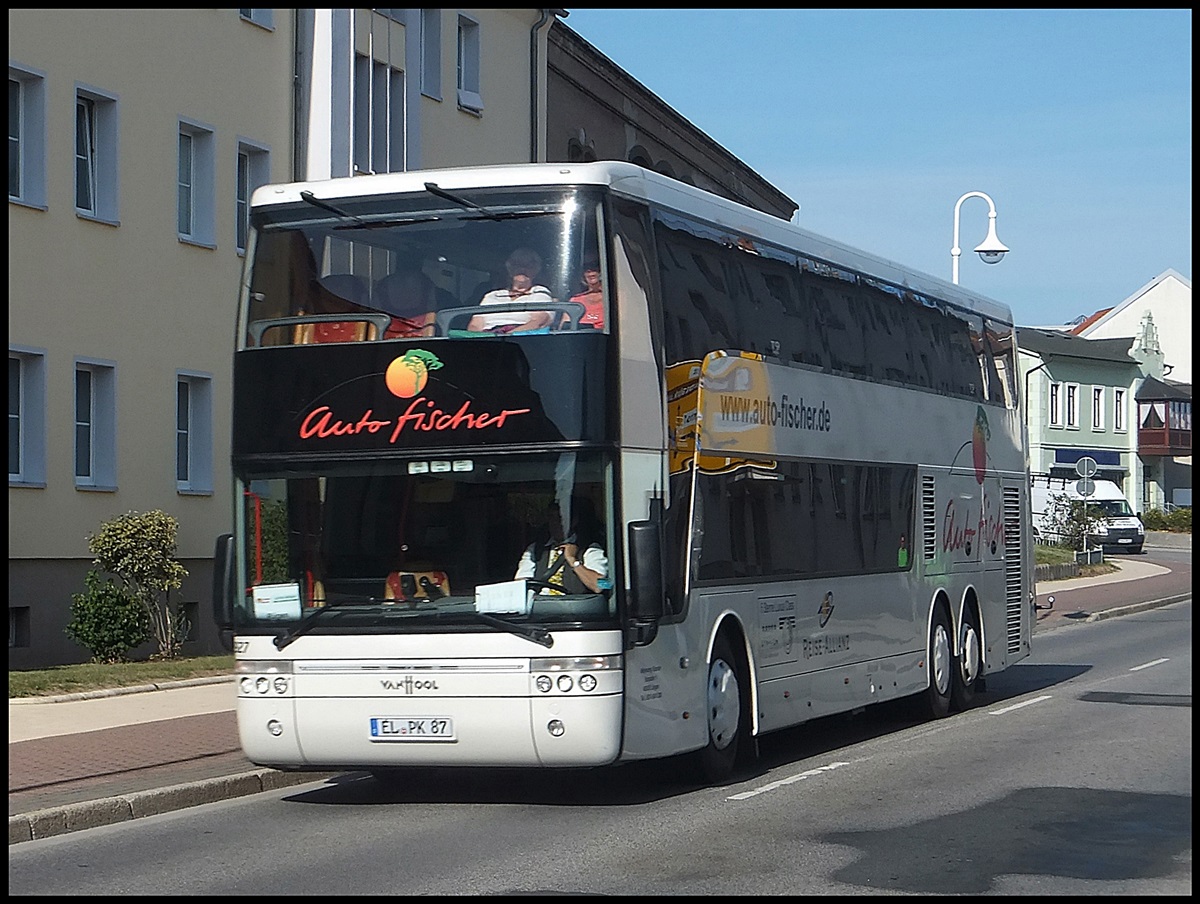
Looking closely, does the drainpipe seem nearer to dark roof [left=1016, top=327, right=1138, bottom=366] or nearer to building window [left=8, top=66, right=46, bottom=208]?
building window [left=8, top=66, right=46, bottom=208]

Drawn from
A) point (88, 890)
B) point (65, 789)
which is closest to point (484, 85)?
point (65, 789)

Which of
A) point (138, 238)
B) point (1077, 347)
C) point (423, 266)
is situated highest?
point (1077, 347)

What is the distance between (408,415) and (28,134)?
1282cm

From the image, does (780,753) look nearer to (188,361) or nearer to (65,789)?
(65,789)

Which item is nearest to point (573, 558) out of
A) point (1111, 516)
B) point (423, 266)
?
point (423, 266)

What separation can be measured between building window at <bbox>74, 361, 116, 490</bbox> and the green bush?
1.85 meters

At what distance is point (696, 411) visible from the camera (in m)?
12.2

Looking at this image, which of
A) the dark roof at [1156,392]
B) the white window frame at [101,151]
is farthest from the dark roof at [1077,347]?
the white window frame at [101,151]

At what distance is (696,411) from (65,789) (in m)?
4.63

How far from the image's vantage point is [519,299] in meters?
11.2

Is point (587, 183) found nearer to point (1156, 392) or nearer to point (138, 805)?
point (138, 805)

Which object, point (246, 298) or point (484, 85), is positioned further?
point (484, 85)

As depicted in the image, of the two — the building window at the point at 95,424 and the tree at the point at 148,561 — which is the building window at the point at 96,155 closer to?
the building window at the point at 95,424

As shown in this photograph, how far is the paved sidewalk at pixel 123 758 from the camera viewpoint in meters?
11.0
